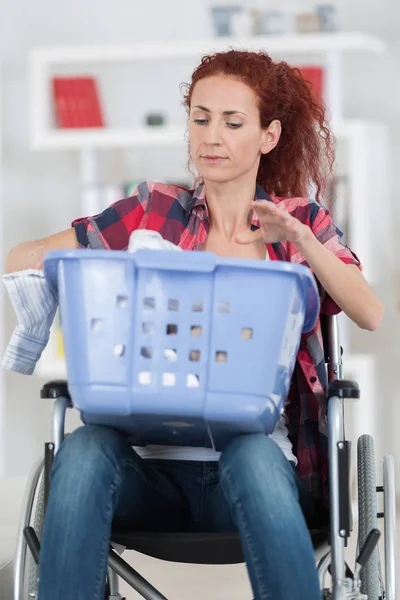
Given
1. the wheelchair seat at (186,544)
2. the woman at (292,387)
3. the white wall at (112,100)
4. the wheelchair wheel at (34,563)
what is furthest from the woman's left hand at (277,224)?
the white wall at (112,100)

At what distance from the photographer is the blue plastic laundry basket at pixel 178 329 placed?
155 cm

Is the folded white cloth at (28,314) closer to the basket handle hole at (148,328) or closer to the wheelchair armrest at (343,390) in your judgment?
the basket handle hole at (148,328)

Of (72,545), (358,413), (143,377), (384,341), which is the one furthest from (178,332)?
(384,341)

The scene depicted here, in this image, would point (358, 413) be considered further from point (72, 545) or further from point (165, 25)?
point (72, 545)

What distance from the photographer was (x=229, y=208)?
2.11m

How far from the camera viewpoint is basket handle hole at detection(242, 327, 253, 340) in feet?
5.14

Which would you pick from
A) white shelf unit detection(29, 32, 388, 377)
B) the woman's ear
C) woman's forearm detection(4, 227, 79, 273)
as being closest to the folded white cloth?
woman's forearm detection(4, 227, 79, 273)

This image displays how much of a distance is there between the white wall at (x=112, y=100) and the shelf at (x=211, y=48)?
0.38m

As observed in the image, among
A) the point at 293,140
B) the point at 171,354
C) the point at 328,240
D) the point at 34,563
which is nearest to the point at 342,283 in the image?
the point at 328,240

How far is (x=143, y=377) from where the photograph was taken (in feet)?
5.14

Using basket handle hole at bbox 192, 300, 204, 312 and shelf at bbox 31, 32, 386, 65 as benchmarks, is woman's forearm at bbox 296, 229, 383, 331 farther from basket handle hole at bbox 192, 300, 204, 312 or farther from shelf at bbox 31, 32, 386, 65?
shelf at bbox 31, 32, 386, 65

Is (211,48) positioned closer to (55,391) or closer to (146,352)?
(55,391)

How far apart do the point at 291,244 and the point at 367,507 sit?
52cm

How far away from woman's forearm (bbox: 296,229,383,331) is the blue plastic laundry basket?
0.20 metres
